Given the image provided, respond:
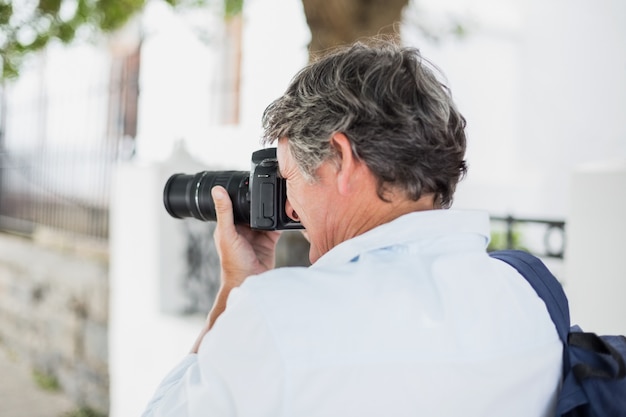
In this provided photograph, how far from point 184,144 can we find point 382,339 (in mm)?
3526

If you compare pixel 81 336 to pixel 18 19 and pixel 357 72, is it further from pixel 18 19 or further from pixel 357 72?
pixel 357 72

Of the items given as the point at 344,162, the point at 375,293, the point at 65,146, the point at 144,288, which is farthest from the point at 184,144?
the point at 375,293

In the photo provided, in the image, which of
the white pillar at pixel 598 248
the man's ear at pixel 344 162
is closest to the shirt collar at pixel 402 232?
the man's ear at pixel 344 162

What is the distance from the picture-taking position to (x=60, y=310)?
5.85 m

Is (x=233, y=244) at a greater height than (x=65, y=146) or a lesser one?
lesser

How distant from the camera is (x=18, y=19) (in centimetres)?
445

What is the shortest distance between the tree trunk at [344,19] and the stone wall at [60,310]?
2413 millimetres

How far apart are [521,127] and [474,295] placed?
6794 millimetres

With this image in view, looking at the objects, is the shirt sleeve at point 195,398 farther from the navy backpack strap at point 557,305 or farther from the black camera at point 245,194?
the navy backpack strap at point 557,305

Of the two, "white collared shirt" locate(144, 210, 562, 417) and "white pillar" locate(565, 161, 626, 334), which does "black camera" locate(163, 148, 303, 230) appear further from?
"white pillar" locate(565, 161, 626, 334)

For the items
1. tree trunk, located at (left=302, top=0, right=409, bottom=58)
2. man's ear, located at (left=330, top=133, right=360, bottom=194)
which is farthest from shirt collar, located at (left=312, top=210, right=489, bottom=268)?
tree trunk, located at (left=302, top=0, right=409, bottom=58)

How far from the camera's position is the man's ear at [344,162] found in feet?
3.89

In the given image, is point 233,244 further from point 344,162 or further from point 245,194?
point 344,162

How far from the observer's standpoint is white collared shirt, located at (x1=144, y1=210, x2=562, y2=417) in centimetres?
101
